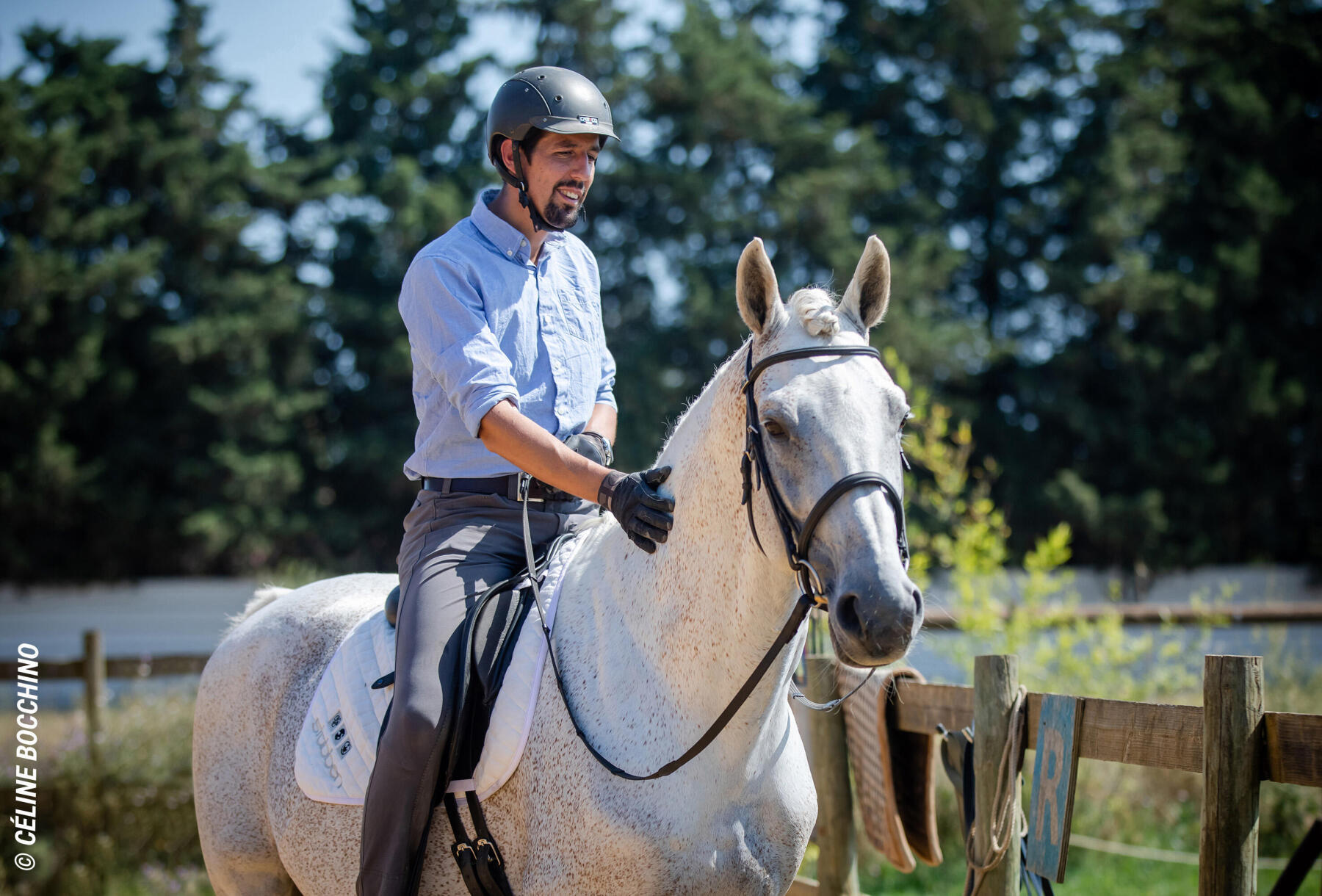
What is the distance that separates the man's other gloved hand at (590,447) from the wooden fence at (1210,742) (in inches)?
59.4

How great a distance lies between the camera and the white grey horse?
88.0 inches

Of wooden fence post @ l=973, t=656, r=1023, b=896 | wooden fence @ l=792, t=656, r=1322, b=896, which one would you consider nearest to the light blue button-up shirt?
wooden fence post @ l=973, t=656, r=1023, b=896

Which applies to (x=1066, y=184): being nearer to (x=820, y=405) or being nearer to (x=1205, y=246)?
(x=1205, y=246)

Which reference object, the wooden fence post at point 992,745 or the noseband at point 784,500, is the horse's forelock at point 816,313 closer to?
Answer: the noseband at point 784,500

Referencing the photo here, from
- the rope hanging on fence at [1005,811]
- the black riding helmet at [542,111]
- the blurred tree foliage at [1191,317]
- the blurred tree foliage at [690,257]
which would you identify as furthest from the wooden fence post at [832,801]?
the blurred tree foliage at [1191,317]

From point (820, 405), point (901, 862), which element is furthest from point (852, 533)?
point (901, 862)

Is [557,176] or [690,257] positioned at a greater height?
[690,257]

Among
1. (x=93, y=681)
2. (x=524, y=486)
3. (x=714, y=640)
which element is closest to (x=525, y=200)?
(x=524, y=486)

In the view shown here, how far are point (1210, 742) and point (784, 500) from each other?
4.77ft

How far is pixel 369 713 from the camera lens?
9.66 ft

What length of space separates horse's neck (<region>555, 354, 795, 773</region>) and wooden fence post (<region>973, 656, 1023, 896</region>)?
3.58 feet

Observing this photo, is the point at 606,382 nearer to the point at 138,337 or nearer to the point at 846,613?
the point at 846,613

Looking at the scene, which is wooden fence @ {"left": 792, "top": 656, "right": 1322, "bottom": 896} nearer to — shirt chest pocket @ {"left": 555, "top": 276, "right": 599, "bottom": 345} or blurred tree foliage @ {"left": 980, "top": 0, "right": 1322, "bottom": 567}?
shirt chest pocket @ {"left": 555, "top": 276, "right": 599, "bottom": 345}

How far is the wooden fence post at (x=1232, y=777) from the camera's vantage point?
262cm
